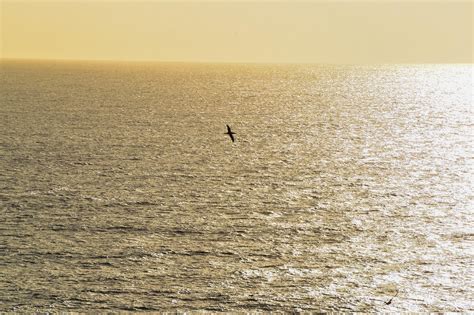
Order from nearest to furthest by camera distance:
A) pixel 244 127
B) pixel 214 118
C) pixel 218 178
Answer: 1. pixel 218 178
2. pixel 244 127
3. pixel 214 118

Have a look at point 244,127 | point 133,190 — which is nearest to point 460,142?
point 244,127

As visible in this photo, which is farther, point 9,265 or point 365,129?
point 365,129

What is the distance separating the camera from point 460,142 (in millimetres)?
79062

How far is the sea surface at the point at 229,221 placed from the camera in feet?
92.0

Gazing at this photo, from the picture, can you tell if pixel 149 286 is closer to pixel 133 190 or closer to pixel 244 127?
pixel 133 190

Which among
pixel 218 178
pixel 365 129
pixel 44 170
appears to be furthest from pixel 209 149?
pixel 365 129

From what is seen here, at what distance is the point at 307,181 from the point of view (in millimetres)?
51531

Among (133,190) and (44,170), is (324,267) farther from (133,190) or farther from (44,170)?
(44,170)

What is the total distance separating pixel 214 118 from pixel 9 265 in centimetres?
6901

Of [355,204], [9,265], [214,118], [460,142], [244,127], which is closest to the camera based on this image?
[9,265]

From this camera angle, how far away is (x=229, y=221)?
128 ft

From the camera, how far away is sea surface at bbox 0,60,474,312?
28.0 meters

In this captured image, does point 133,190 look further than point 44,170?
No

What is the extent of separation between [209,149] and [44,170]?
62.9 feet
